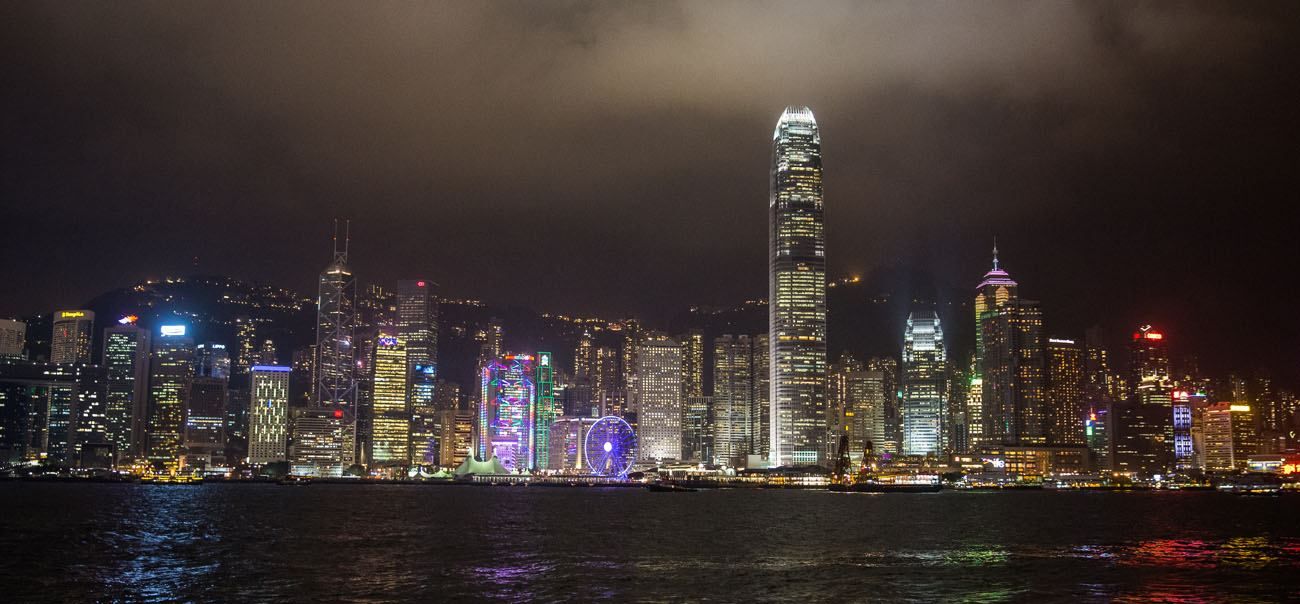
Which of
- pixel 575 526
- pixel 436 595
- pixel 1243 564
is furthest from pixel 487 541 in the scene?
pixel 1243 564

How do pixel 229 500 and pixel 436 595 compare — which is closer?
pixel 436 595

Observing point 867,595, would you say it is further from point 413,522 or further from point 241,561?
point 413,522

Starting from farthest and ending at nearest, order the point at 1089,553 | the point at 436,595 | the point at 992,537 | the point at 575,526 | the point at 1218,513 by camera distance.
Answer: the point at 1218,513
the point at 575,526
the point at 992,537
the point at 1089,553
the point at 436,595

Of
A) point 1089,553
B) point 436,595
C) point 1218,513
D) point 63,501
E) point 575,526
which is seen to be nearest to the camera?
point 436,595

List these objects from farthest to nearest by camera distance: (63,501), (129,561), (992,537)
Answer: (63,501), (992,537), (129,561)

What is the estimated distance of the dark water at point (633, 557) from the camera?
53375 millimetres

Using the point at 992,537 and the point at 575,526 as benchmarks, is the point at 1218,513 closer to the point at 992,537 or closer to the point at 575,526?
the point at 992,537

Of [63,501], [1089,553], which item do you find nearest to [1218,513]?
[1089,553]

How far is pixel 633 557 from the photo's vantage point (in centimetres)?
7000

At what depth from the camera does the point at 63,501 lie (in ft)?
481

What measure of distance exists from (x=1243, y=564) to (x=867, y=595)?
28427 mm

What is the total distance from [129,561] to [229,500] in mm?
94612

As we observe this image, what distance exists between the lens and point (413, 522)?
106 meters

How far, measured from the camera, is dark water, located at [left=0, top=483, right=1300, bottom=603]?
5338 centimetres
